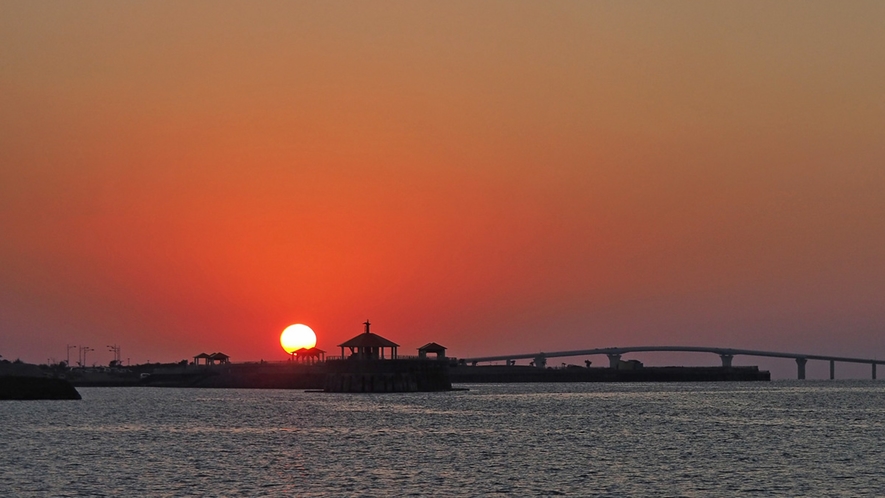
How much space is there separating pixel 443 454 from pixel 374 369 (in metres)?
97.5

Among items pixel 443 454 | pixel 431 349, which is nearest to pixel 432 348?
pixel 431 349

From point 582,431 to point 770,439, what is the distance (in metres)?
14.6

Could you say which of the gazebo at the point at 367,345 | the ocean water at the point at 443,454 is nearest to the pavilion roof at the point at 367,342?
the gazebo at the point at 367,345

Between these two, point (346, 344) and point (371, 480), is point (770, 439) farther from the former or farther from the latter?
point (346, 344)

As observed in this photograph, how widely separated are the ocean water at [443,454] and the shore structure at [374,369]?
4590cm

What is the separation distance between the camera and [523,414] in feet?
386

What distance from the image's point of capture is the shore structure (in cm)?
16575

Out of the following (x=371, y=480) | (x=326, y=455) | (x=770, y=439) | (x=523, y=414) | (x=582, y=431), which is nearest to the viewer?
(x=371, y=480)

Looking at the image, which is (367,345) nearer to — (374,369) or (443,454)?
(374,369)

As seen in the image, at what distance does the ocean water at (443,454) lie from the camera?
53094mm

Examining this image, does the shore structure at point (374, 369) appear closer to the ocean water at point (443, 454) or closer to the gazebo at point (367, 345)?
the gazebo at point (367, 345)

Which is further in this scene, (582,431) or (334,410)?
(334,410)

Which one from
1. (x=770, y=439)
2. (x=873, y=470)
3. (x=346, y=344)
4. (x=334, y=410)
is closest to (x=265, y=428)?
(x=334, y=410)

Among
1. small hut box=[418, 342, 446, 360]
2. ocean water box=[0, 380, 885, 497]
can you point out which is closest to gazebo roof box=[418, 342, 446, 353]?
small hut box=[418, 342, 446, 360]
